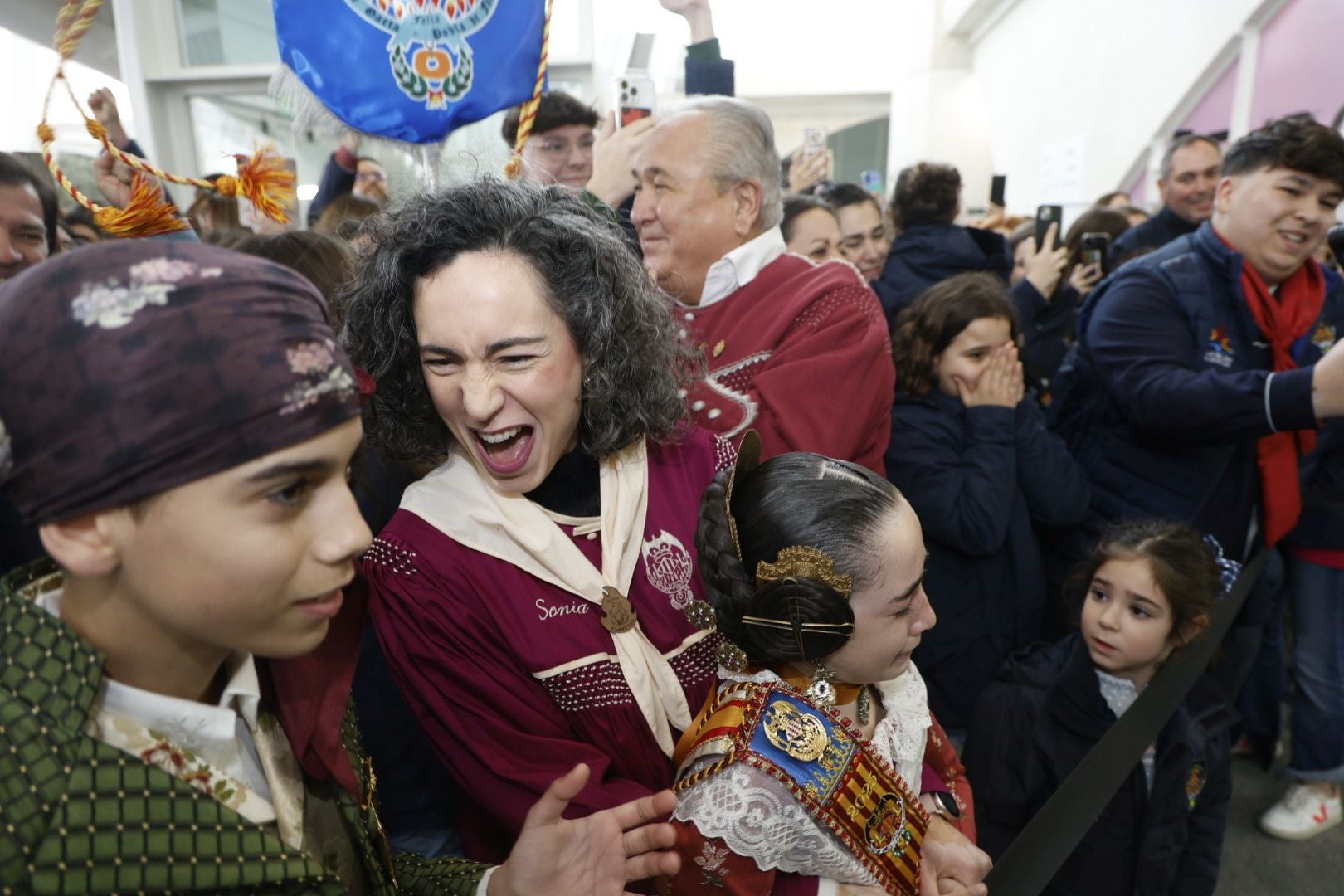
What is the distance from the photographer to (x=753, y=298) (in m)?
1.88

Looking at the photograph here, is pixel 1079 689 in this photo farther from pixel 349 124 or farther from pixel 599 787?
pixel 349 124

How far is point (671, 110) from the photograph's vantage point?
76.7 inches

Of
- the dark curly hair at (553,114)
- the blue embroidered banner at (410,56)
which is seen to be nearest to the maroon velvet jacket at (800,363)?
the blue embroidered banner at (410,56)

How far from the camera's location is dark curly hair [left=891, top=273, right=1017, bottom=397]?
2.29 meters

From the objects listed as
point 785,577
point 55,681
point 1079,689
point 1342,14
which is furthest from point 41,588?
point 1342,14

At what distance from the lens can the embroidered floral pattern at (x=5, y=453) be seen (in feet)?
2.27

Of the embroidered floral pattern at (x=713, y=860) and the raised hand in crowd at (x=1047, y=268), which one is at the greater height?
the raised hand in crowd at (x=1047, y=268)

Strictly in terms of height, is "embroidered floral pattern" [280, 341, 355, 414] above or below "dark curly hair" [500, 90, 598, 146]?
below

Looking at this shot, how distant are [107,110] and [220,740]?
2709 millimetres

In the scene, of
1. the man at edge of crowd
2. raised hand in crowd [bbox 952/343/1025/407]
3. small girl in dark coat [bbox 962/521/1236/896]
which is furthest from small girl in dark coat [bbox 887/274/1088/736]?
the man at edge of crowd

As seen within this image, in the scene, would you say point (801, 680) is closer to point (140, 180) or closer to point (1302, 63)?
point (140, 180)

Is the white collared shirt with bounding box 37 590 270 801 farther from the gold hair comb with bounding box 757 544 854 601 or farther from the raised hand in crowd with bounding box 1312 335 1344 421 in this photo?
the raised hand in crowd with bounding box 1312 335 1344 421

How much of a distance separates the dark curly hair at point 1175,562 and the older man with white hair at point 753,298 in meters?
0.70

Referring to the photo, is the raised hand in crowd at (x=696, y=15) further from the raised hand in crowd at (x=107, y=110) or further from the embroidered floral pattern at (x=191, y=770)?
Result: the embroidered floral pattern at (x=191, y=770)
